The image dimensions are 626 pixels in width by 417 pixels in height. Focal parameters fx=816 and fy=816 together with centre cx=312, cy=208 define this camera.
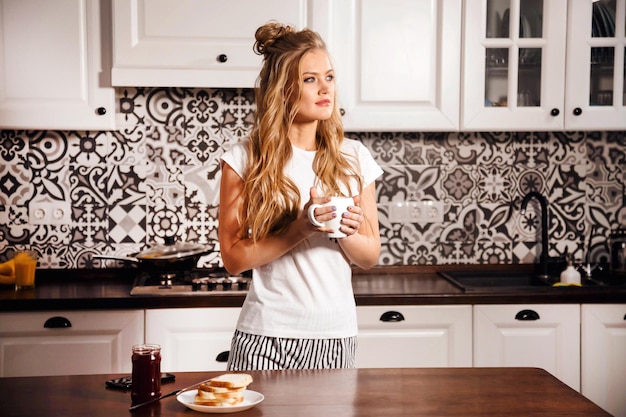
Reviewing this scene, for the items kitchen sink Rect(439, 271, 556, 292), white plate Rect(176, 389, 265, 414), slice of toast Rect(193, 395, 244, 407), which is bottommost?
kitchen sink Rect(439, 271, 556, 292)

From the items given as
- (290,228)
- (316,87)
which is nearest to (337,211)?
(290,228)

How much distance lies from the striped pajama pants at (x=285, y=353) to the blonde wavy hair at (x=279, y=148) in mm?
268

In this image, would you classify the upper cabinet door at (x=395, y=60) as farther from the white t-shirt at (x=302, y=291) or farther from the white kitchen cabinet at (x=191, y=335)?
the white t-shirt at (x=302, y=291)

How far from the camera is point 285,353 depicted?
6.81 feet

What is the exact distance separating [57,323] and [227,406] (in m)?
1.63

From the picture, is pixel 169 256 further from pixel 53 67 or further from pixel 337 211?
pixel 337 211

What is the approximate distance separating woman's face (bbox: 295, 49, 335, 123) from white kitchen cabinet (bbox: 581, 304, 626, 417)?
5.11 feet

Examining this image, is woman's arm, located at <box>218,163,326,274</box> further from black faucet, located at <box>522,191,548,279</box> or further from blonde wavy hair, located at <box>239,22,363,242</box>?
black faucet, located at <box>522,191,548,279</box>

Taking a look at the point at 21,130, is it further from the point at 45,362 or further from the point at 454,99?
the point at 454,99

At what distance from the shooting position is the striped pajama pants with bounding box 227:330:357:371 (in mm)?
2074

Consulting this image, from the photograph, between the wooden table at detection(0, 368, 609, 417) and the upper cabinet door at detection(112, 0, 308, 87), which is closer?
the wooden table at detection(0, 368, 609, 417)

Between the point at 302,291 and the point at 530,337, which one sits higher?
the point at 302,291

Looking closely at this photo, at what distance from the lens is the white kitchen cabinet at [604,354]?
3139mm

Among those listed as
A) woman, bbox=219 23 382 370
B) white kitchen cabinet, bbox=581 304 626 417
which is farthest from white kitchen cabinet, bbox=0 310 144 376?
white kitchen cabinet, bbox=581 304 626 417
